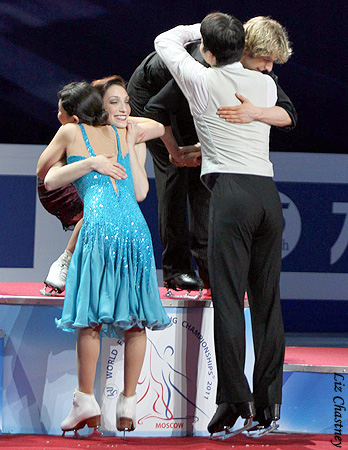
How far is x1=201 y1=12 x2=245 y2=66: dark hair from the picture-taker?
225cm

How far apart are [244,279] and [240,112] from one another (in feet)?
1.82

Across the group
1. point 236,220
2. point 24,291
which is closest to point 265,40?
point 236,220

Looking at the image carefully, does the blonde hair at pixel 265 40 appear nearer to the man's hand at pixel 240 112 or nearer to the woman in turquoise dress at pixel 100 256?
the man's hand at pixel 240 112

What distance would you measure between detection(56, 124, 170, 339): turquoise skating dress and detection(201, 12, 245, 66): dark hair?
52cm

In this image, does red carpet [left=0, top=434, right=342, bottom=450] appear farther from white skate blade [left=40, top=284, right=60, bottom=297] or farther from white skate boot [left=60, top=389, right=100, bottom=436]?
white skate blade [left=40, top=284, right=60, bottom=297]

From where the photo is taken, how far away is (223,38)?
2244mm

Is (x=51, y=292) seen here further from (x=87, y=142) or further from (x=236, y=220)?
(x=236, y=220)

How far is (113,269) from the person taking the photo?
2.25 metres

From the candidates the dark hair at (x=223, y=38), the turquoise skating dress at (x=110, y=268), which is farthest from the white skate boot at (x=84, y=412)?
the dark hair at (x=223, y=38)

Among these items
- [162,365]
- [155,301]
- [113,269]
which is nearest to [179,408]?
[162,365]

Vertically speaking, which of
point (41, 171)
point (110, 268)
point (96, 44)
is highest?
point (96, 44)

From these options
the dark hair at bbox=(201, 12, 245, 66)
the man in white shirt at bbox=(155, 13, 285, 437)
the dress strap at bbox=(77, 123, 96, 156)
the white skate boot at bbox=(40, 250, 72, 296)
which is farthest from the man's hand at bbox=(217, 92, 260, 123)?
the white skate boot at bbox=(40, 250, 72, 296)

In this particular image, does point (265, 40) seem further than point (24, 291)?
No

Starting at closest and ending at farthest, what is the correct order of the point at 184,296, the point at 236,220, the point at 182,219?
the point at 236,220
the point at 184,296
the point at 182,219
